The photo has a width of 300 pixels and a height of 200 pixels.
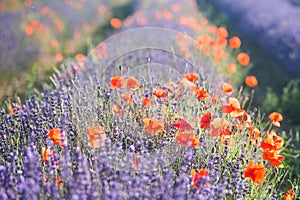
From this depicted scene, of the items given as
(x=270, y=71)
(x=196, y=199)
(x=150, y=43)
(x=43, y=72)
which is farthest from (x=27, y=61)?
(x=196, y=199)

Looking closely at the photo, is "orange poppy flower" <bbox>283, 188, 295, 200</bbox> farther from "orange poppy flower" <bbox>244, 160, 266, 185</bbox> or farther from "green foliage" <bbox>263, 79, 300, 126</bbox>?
"green foliage" <bbox>263, 79, 300, 126</bbox>

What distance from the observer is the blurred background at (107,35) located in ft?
17.3

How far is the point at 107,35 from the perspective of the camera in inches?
309

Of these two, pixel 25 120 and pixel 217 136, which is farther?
pixel 25 120

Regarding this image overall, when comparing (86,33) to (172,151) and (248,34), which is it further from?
(172,151)

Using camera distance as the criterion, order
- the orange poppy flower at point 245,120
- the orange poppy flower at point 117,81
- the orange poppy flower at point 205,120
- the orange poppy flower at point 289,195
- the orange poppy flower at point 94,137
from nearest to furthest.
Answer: the orange poppy flower at point 94,137 → the orange poppy flower at point 289,195 → the orange poppy flower at point 205,120 → the orange poppy flower at point 245,120 → the orange poppy flower at point 117,81

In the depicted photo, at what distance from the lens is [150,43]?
5.75 meters

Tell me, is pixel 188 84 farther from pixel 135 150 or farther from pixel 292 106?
pixel 292 106

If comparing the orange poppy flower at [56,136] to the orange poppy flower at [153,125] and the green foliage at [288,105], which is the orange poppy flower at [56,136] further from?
the green foliage at [288,105]

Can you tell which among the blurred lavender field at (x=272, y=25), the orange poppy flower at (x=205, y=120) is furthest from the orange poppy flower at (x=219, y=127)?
the blurred lavender field at (x=272, y=25)

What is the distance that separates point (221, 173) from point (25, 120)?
1.34 m

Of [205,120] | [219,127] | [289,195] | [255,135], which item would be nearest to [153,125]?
[205,120]

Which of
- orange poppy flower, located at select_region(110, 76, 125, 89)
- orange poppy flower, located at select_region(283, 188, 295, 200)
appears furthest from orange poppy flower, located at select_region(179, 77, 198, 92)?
orange poppy flower, located at select_region(283, 188, 295, 200)

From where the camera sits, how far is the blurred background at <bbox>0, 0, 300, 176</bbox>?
17.3 ft
